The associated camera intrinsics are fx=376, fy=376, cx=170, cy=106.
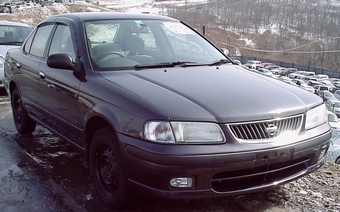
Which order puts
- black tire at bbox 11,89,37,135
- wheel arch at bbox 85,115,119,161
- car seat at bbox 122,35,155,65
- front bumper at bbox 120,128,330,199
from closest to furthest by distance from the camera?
front bumper at bbox 120,128,330,199 < wheel arch at bbox 85,115,119,161 < car seat at bbox 122,35,155,65 < black tire at bbox 11,89,37,135

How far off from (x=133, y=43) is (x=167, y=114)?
1.48 meters

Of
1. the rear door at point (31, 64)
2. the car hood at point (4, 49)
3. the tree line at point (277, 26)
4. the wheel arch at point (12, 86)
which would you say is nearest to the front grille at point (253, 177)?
the rear door at point (31, 64)

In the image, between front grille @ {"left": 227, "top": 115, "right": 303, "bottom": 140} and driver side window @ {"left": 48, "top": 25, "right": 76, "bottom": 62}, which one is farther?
driver side window @ {"left": 48, "top": 25, "right": 76, "bottom": 62}

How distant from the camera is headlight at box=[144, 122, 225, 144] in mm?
2514

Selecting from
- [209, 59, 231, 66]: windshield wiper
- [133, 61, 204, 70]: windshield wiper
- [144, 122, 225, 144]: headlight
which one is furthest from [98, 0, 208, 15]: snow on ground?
[144, 122, 225, 144]: headlight

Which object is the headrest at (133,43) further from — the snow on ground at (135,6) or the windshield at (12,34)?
the snow on ground at (135,6)

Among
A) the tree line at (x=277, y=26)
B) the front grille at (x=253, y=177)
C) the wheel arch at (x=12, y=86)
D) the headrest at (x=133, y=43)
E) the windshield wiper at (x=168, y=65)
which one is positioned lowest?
the tree line at (x=277, y=26)

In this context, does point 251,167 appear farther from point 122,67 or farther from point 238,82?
point 122,67

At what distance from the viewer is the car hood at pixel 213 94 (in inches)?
102

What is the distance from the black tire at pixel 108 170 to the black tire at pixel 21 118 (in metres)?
2.24

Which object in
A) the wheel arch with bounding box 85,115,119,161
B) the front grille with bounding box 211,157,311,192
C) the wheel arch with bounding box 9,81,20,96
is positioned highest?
the wheel arch with bounding box 85,115,119,161

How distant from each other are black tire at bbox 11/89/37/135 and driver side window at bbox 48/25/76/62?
131 centimetres

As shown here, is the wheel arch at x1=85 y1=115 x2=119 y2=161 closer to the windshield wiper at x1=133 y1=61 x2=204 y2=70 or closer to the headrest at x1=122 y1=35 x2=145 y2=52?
the windshield wiper at x1=133 y1=61 x2=204 y2=70

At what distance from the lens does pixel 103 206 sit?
317cm
